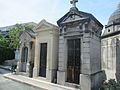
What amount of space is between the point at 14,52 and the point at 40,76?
15.6m

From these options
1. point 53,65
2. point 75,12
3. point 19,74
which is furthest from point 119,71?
point 19,74

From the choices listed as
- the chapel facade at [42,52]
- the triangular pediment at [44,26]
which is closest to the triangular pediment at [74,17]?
the triangular pediment at [44,26]

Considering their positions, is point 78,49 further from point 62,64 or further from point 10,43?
point 10,43

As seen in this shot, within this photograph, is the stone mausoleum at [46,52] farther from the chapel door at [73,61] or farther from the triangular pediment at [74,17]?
the chapel door at [73,61]

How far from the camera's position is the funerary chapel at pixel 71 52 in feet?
26.8

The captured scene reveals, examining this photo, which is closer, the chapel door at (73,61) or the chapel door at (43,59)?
the chapel door at (73,61)

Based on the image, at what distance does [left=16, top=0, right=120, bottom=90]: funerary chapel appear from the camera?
8156 millimetres

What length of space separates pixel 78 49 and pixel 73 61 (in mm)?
907

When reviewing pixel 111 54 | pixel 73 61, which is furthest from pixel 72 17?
pixel 111 54

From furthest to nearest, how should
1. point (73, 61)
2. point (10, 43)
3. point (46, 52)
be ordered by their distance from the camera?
1. point (10, 43)
2. point (46, 52)
3. point (73, 61)

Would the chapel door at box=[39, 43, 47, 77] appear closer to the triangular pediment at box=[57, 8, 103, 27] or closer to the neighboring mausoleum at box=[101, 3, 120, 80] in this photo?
the triangular pediment at box=[57, 8, 103, 27]

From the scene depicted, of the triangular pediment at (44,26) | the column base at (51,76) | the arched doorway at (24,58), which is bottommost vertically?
the column base at (51,76)

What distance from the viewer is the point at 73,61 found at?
885cm

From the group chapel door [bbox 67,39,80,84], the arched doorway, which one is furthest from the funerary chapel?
the arched doorway
